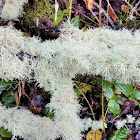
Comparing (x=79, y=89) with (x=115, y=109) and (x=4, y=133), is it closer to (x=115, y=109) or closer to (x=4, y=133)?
(x=115, y=109)

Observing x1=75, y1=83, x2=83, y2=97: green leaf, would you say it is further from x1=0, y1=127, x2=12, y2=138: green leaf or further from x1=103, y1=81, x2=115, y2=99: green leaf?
x1=0, y1=127, x2=12, y2=138: green leaf

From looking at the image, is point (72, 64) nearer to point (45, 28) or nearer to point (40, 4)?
point (45, 28)

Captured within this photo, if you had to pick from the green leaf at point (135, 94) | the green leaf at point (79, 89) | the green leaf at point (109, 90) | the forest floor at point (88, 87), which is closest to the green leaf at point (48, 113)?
the forest floor at point (88, 87)

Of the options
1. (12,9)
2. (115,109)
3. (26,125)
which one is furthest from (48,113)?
(12,9)

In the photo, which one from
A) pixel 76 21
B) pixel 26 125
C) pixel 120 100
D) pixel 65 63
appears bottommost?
pixel 26 125

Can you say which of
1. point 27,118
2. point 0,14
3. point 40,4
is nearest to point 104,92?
point 27,118

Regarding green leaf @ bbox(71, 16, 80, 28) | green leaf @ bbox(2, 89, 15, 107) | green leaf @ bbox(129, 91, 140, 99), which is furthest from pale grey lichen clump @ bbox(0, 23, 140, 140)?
green leaf @ bbox(129, 91, 140, 99)

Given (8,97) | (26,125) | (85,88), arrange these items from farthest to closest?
1. (85,88)
2. (8,97)
3. (26,125)

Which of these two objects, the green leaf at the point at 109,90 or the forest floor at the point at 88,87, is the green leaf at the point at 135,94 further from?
the green leaf at the point at 109,90
